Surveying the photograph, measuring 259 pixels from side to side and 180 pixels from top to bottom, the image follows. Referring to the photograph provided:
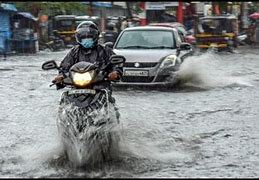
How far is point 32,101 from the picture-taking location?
1312 cm

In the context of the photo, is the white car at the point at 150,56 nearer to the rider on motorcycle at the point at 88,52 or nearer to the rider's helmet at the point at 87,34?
the rider on motorcycle at the point at 88,52

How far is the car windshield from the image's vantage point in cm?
1507

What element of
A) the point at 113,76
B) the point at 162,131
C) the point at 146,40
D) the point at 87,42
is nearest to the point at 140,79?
the point at 146,40

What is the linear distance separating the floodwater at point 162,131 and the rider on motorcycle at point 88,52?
100cm

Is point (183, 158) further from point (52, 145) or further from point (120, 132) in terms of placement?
point (52, 145)

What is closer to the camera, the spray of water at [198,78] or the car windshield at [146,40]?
the car windshield at [146,40]

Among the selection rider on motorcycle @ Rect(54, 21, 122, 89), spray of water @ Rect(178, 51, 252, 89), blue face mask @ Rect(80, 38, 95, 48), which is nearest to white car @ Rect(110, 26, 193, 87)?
spray of water @ Rect(178, 51, 252, 89)

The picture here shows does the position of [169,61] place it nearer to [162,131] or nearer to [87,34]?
[162,131]

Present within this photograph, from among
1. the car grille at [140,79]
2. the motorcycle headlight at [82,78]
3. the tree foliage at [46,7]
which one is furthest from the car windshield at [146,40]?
the tree foliage at [46,7]

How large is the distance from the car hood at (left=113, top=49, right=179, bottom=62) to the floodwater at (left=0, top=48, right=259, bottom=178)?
758 millimetres

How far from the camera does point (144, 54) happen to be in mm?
14242

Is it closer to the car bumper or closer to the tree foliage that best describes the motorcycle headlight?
the car bumper

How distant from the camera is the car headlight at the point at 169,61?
46.3 ft

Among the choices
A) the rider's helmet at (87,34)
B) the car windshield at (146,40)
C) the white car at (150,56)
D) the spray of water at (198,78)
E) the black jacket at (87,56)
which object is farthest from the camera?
the spray of water at (198,78)
